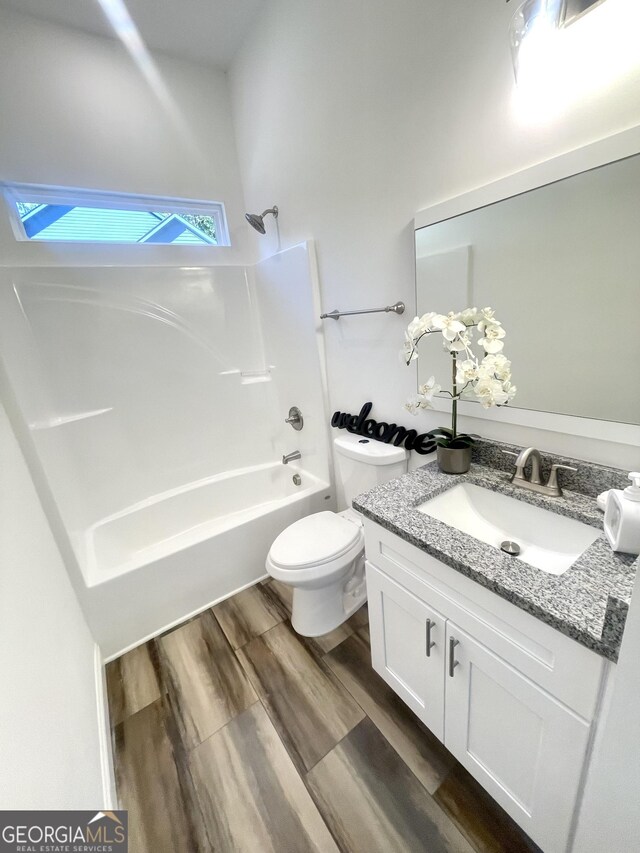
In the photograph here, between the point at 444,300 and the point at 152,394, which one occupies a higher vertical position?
the point at 444,300

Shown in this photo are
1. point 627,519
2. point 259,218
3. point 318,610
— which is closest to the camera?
point 627,519

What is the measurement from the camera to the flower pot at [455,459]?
1.15 meters

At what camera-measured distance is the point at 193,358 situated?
2.28 meters

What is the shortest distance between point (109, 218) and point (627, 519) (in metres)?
2.77

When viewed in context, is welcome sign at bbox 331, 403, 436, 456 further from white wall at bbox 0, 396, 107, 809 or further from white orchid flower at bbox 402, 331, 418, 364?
white wall at bbox 0, 396, 107, 809

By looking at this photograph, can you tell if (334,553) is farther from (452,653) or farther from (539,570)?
(539,570)

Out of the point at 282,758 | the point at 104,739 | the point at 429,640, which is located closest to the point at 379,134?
the point at 429,640

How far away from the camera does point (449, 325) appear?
3.33 feet

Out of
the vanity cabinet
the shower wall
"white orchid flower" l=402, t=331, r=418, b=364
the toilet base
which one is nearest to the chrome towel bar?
the shower wall

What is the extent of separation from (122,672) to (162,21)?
316 cm

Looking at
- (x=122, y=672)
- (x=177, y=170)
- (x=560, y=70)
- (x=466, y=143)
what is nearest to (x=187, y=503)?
(x=122, y=672)

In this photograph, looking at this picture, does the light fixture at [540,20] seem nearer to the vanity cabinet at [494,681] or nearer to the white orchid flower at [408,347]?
the white orchid flower at [408,347]

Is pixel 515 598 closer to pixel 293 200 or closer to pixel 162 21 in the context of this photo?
pixel 293 200

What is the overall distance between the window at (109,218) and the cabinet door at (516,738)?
2.62 meters
